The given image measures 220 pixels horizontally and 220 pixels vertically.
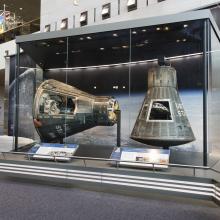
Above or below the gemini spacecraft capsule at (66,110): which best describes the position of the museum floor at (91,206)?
below

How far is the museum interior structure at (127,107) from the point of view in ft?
13.6

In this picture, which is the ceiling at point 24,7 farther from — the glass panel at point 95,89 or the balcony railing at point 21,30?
the glass panel at point 95,89

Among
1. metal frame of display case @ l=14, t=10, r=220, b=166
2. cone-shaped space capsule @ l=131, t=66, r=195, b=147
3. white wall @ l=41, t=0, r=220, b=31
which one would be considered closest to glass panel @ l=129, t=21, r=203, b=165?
cone-shaped space capsule @ l=131, t=66, r=195, b=147

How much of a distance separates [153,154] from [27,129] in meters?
4.85

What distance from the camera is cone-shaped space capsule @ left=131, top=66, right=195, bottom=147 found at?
4.64m

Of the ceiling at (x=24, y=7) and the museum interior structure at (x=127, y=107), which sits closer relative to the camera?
the museum interior structure at (x=127, y=107)

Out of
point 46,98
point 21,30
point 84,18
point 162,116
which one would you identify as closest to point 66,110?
point 46,98

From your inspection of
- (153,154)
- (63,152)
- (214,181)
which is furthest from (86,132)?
(214,181)

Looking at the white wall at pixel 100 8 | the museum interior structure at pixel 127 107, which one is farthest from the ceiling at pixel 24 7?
the museum interior structure at pixel 127 107

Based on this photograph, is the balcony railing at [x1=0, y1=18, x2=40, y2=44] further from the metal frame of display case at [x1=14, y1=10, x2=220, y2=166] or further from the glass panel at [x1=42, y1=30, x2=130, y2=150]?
the metal frame of display case at [x1=14, y1=10, x2=220, y2=166]

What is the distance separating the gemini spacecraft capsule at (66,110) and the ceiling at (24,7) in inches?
478

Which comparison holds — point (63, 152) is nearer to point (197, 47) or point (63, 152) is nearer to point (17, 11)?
point (197, 47)

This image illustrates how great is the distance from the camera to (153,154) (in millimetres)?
4215

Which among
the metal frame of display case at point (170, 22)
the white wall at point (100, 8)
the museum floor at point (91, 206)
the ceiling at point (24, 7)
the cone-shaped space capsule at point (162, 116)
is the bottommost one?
the museum floor at point (91, 206)
